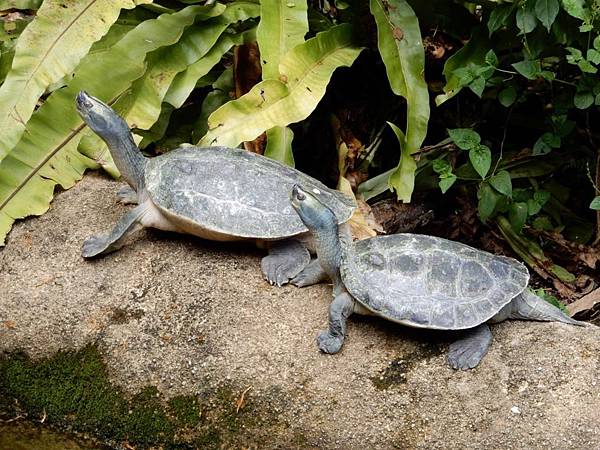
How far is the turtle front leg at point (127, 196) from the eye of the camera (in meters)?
3.51

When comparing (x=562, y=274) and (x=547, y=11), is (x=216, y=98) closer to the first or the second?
(x=547, y=11)

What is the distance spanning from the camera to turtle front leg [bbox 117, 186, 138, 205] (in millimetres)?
3506

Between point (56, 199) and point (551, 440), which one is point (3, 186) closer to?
point (56, 199)

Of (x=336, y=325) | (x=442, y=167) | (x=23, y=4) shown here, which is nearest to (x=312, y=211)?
(x=336, y=325)

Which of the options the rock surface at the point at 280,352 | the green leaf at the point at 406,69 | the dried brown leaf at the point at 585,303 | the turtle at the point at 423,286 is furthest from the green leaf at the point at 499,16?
the rock surface at the point at 280,352

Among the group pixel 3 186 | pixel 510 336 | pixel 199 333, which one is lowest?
pixel 510 336

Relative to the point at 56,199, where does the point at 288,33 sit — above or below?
above

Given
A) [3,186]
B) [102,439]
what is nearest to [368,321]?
[102,439]

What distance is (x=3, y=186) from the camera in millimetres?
3430

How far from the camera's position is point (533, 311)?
2.77 metres

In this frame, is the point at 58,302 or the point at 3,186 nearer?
the point at 58,302

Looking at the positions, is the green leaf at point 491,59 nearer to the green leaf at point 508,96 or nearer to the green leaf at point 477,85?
the green leaf at point 477,85

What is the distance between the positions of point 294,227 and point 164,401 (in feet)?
2.66

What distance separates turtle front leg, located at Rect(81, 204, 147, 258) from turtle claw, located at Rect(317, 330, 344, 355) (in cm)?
92
